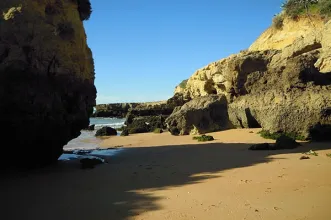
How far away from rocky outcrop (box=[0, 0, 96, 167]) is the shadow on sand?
99cm

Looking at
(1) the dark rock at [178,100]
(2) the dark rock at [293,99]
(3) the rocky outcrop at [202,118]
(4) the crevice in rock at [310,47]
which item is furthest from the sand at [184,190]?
(1) the dark rock at [178,100]

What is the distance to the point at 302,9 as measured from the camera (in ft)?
101

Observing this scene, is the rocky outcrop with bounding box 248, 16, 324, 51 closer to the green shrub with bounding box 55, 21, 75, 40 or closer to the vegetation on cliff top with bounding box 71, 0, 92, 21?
the vegetation on cliff top with bounding box 71, 0, 92, 21

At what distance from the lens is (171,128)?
20.0m

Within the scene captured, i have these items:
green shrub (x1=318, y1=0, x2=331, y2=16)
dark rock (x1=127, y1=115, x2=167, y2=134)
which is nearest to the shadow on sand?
dark rock (x1=127, y1=115, x2=167, y2=134)

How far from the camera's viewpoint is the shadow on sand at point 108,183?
18.2 feet

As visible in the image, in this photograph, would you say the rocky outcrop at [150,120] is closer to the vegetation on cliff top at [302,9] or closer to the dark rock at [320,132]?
the vegetation on cliff top at [302,9]

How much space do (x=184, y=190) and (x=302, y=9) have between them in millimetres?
30113

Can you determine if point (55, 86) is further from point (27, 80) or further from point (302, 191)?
point (302, 191)

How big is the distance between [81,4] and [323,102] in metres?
10.4

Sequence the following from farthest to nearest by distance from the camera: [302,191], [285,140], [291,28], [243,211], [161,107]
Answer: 1. [161,107]
2. [291,28]
3. [285,140]
4. [302,191]
5. [243,211]

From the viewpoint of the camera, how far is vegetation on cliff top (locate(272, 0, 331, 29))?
26.8 metres

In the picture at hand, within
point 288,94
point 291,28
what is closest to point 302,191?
point 288,94

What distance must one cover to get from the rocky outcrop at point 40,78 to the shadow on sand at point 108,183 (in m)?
0.99
